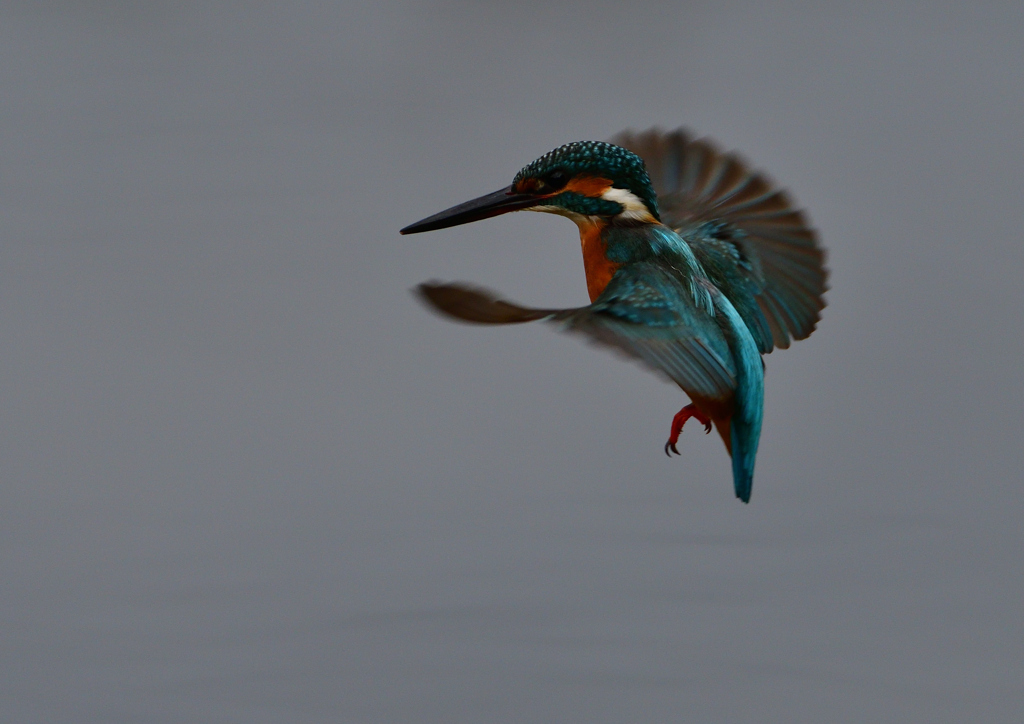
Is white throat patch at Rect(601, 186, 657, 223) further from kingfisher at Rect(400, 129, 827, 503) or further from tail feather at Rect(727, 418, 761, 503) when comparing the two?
tail feather at Rect(727, 418, 761, 503)

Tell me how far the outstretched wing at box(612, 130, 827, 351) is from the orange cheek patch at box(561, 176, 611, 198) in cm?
23

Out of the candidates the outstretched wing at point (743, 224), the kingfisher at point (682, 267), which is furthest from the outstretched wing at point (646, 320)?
the outstretched wing at point (743, 224)

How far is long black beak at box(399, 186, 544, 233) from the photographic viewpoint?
1.57 meters

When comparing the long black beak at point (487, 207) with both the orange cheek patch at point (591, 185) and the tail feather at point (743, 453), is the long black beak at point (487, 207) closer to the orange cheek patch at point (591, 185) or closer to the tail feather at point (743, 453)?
the orange cheek patch at point (591, 185)

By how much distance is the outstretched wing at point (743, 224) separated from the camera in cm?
172

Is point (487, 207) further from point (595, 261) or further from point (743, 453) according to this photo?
point (743, 453)

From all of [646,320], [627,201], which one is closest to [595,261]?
[627,201]

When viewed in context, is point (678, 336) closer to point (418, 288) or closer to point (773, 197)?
point (418, 288)

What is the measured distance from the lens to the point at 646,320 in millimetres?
1382

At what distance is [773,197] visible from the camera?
71.0 inches

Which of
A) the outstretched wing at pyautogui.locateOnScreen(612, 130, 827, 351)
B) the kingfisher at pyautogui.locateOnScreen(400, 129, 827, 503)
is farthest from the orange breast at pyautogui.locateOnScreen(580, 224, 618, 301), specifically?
the outstretched wing at pyautogui.locateOnScreen(612, 130, 827, 351)

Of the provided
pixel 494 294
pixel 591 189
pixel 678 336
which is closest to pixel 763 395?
pixel 678 336

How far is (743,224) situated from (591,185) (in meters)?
0.34

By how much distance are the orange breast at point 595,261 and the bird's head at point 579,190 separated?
16 mm
